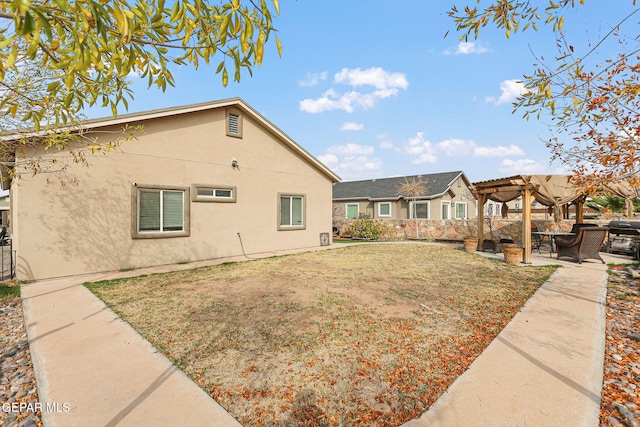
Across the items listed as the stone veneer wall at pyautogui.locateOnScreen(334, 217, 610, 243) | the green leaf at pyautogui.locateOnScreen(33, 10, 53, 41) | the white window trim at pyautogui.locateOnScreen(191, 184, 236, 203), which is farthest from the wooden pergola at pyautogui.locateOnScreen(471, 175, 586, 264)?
the green leaf at pyautogui.locateOnScreen(33, 10, 53, 41)

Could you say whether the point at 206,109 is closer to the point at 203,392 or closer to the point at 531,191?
the point at 203,392

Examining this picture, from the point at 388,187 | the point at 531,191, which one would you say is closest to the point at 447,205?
the point at 388,187

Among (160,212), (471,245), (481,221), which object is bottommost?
(471,245)

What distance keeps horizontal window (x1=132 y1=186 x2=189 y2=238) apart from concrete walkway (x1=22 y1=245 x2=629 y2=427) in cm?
428

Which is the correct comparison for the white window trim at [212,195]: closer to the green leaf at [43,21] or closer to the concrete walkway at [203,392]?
the concrete walkway at [203,392]

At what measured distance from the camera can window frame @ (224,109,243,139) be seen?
10938 millimetres

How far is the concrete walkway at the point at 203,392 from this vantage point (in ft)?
7.79

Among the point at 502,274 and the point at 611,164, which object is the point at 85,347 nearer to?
the point at 611,164

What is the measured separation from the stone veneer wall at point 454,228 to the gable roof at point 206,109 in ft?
19.9

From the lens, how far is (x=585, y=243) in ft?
30.3

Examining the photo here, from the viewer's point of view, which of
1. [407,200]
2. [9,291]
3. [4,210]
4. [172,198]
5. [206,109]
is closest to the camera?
[9,291]

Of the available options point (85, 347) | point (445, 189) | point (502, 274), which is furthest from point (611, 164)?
point (445, 189)

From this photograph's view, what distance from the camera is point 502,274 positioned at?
8.09 m

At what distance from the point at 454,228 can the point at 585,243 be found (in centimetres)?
788
